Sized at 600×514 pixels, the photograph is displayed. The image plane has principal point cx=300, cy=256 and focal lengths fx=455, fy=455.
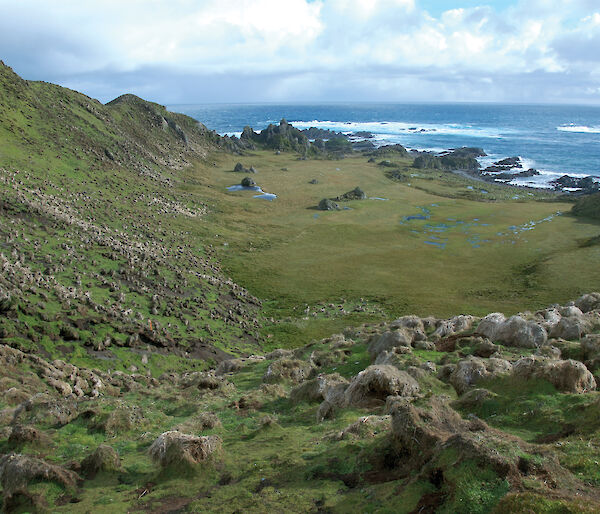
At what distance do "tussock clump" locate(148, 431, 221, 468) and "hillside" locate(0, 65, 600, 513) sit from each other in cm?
8

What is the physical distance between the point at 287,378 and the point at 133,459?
13367 mm

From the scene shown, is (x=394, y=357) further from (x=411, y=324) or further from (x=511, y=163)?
(x=511, y=163)

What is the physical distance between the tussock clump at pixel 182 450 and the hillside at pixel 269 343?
0.08 metres

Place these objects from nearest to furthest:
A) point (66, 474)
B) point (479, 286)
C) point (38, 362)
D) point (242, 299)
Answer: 1. point (66, 474)
2. point (38, 362)
3. point (242, 299)
4. point (479, 286)

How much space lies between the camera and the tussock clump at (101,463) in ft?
50.8

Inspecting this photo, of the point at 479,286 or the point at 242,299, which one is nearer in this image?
the point at 242,299

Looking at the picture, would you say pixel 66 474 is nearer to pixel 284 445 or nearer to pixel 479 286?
pixel 284 445

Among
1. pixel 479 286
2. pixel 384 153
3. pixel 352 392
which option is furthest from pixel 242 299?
pixel 384 153

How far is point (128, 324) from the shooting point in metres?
40.0

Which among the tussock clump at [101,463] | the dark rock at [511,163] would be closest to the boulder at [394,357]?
the tussock clump at [101,463]

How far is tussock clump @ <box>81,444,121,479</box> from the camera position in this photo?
15484 mm

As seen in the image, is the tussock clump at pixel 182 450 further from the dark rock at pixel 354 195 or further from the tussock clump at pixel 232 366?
the dark rock at pixel 354 195

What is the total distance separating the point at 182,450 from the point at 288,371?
48.4 ft

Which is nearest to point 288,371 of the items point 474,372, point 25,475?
point 474,372
